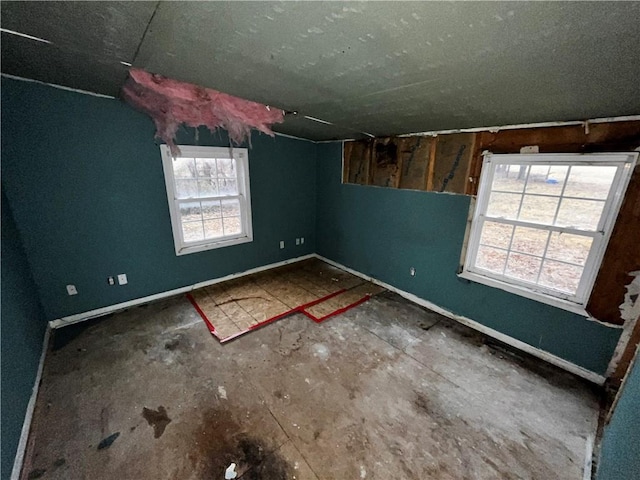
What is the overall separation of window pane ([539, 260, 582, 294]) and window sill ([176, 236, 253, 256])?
3.65m

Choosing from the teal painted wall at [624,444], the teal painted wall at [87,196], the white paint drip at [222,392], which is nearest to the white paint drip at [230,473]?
the white paint drip at [222,392]

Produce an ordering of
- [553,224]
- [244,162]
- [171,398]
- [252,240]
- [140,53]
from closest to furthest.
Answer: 1. [140,53]
2. [171,398]
3. [553,224]
4. [244,162]
5. [252,240]

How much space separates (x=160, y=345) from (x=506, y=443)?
2.98 metres

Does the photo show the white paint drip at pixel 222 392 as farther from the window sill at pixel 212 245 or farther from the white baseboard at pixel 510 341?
the white baseboard at pixel 510 341

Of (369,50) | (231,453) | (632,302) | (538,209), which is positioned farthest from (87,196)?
(632,302)

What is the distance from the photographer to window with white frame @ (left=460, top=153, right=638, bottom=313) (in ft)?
6.69

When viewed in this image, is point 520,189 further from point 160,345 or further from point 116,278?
point 116,278

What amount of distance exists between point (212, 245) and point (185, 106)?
1.81m

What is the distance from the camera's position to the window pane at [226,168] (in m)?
3.55

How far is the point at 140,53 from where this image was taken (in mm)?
1539

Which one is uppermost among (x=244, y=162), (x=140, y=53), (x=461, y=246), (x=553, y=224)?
(x=140, y=53)

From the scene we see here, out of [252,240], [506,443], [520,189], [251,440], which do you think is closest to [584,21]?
[520,189]

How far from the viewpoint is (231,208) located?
12.4 ft

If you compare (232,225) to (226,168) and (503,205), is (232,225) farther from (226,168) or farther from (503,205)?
(503,205)
